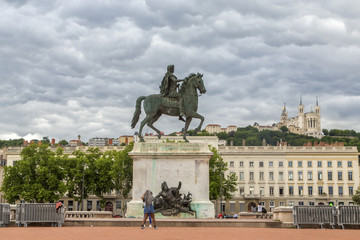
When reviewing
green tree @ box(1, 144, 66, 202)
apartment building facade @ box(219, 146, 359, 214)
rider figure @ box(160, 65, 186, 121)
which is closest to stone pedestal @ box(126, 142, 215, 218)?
rider figure @ box(160, 65, 186, 121)

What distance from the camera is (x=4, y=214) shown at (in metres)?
18.8

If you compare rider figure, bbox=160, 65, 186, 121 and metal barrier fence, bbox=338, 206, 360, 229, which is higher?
rider figure, bbox=160, 65, 186, 121

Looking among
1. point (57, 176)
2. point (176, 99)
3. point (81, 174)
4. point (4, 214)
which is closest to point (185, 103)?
point (176, 99)

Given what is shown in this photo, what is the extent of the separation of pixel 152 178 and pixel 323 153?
8110 centimetres

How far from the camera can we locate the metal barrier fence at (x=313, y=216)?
18.7 meters

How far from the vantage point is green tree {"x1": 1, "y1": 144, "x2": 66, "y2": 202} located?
199 ft

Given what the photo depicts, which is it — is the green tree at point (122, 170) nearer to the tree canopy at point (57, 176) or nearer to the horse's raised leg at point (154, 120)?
the tree canopy at point (57, 176)

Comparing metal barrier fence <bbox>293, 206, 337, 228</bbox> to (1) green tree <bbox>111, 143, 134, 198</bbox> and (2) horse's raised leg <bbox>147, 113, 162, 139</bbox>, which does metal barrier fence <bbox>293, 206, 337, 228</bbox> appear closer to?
(2) horse's raised leg <bbox>147, 113, 162, 139</bbox>

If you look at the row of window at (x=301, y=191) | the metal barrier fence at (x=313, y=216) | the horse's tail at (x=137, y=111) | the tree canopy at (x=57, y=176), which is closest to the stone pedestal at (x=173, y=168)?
the horse's tail at (x=137, y=111)

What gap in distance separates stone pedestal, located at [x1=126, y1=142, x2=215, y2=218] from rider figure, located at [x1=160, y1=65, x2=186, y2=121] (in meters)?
2.11

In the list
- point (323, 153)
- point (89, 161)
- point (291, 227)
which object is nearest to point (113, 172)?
point (89, 161)

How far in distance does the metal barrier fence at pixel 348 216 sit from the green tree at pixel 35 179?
47.1m

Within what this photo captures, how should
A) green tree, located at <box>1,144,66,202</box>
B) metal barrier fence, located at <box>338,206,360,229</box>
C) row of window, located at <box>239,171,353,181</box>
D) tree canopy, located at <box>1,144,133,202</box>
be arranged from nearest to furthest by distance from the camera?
metal barrier fence, located at <box>338,206,360,229</box>, green tree, located at <box>1,144,66,202</box>, tree canopy, located at <box>1,144,133,202</box>, row of window, located at <box>239,171,353,181</box>

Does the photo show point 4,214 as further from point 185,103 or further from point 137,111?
point 185,103
